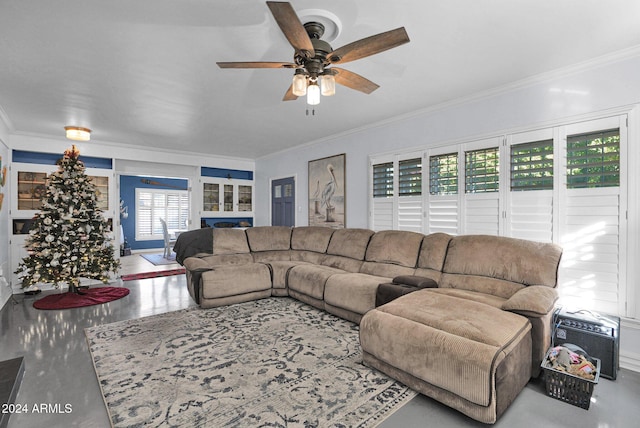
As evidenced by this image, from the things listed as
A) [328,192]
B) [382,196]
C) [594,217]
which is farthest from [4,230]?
[594,217]

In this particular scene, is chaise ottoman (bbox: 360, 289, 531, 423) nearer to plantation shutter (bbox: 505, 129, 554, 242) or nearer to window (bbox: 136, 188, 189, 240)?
plantation shutter (bbox: 505, 129, 554, 242)

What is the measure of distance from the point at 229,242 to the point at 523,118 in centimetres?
419

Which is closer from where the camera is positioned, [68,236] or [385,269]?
[385,269]

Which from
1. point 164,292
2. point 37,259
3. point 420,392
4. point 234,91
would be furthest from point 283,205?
point 420,392

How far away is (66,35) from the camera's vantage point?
2312mm

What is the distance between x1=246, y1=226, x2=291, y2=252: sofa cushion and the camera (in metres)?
5.11

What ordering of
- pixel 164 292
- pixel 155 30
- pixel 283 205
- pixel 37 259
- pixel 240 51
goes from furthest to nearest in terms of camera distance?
pixel 283 205
pixel 164 292
pixel 37 259
pixel 240 51
pixel 155 30

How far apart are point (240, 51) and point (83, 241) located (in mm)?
3880

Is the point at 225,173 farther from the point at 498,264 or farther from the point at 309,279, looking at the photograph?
the point at 498,264

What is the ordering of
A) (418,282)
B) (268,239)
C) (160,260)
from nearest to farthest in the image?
(418,282), (268,239), (160,260)

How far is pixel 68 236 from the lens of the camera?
14.5 ft

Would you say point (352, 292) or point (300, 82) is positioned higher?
point (300, 82)

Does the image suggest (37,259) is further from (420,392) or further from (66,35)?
(420,392)

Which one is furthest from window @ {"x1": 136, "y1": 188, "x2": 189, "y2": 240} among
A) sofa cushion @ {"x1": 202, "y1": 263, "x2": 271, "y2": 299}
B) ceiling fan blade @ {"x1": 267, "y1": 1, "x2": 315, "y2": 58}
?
ceiling fan blade @ {"x1": 267, "y1": 1, "x2": 315, "y2": 58}
